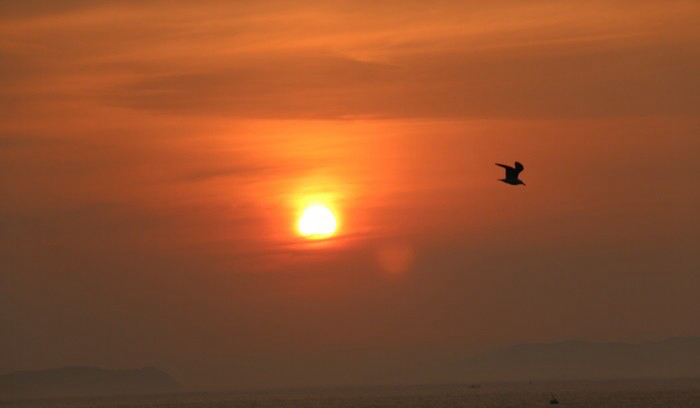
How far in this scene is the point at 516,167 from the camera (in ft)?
266

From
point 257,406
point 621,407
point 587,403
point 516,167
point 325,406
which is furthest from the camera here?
point 257,406

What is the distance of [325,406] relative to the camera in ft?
601

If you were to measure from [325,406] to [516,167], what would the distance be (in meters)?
108

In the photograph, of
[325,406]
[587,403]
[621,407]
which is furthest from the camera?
[325,406]

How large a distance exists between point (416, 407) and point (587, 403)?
2275 cm

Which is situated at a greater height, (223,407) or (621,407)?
(223,407)

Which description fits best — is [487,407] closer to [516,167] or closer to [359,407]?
[359,407]

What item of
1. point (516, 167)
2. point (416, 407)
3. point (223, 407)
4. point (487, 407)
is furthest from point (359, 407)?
point (516, 167)

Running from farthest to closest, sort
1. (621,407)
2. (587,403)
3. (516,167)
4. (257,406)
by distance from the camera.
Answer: (257,406) → (587,403) → (621,407) → (516,167)

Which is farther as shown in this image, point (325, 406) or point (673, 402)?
point (325, 406)

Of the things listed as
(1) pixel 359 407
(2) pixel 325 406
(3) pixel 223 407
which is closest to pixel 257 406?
(3) pixel 223 407

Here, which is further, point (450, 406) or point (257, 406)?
point (257, 406)

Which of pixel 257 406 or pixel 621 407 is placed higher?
pixel 257 406

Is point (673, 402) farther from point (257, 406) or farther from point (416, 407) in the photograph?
point (257, 406)
